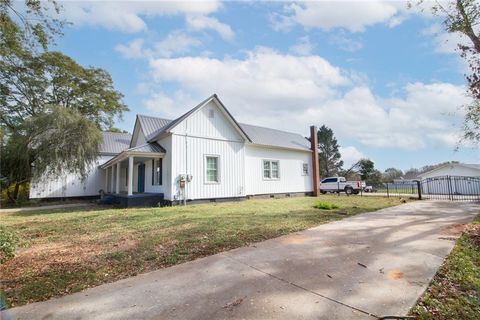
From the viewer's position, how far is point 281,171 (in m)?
20.0

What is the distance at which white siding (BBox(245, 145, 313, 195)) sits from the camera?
18.1 m

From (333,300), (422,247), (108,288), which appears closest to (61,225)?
(108,288)

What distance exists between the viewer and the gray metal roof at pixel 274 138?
1932 cm

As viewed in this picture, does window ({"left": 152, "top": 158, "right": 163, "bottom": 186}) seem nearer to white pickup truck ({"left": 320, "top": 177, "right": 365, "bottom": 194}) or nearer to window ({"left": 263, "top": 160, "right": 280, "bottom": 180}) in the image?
window ({"left": 263, "top": 160, "right": 280, "bottom": 180})

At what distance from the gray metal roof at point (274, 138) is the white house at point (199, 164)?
12 cm

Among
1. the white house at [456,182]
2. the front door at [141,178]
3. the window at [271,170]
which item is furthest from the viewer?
the white house at [456,182]

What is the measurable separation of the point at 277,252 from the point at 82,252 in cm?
392

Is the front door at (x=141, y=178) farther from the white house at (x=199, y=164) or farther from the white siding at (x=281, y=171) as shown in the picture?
the white siding at (x=281, y=171)

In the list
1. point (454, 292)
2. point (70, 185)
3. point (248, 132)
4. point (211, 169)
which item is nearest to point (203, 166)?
point (211, 169)

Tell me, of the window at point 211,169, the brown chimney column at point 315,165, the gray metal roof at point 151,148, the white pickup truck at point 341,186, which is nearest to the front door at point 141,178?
the gray metal roof at point 151,148

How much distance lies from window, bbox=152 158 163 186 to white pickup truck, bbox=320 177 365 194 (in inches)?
708

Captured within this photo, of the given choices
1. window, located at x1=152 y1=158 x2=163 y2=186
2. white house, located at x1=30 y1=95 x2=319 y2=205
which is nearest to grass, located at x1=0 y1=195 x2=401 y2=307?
white house, located at x1=30 y1=95 x2=319 y2=205

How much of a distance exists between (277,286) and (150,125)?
15.8 meters

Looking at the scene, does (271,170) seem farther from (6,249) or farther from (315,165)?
(6,249)
